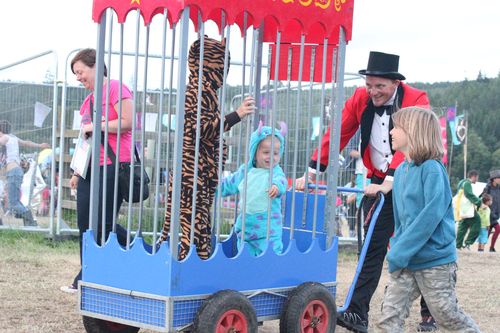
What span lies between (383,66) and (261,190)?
115 cm

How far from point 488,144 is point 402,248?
2494 inches

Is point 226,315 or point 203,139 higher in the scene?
point 203,139

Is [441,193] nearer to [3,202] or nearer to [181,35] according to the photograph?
[181,35]

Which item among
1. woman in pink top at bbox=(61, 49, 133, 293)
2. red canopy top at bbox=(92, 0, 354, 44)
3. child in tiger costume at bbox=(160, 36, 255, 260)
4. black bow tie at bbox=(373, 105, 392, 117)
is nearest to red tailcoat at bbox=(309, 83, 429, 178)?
black bow tie at bbox=(373, 105, 392, 117)

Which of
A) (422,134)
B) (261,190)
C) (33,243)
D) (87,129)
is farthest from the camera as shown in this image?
(33,243)

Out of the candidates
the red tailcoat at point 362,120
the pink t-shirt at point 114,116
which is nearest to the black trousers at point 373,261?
the red tailcoat at point 362,120

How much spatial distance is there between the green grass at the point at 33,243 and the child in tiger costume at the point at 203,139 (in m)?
5.34

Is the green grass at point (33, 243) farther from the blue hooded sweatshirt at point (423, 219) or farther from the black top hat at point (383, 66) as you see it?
the blue hooded sweatshirt at point (423, 219)

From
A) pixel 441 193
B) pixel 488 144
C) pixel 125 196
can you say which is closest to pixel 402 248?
pixel 441 193

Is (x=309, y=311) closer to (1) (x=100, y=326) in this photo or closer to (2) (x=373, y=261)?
(2) (x=373, y=261)

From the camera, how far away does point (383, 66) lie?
5.99 metres

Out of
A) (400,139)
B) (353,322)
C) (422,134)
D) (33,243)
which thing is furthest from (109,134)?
(33,243)

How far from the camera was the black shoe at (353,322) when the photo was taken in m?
5.90

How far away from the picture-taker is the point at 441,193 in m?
4.79
